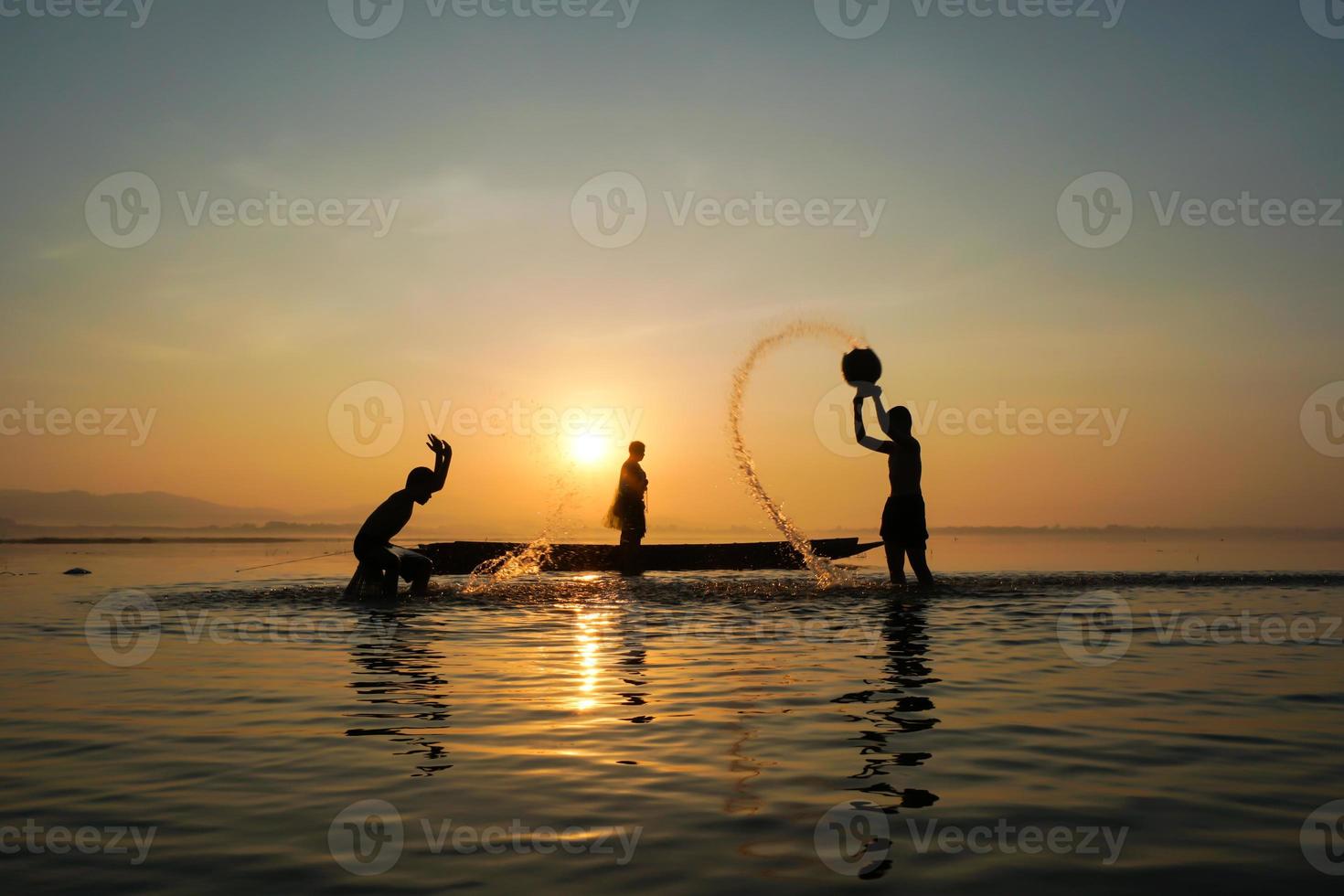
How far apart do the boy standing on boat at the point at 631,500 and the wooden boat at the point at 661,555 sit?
44.1 inches

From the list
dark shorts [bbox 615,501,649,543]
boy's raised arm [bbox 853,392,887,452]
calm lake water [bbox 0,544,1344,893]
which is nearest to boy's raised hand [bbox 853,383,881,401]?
boy's raised arm [bbox 853,392,887,452]

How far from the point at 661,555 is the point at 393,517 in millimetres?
11118

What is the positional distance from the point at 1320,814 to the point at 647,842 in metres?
3.51

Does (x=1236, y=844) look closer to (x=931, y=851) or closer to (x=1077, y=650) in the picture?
(x=931, y=851)

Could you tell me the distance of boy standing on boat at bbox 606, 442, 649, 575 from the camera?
81.9ft

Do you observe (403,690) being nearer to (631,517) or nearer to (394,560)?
(394,560)

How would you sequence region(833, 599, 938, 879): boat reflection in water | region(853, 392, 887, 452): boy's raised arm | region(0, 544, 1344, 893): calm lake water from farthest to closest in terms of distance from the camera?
region(853, 392, 887, 452): boy's raised arm < region(833, 599, 938, 879): boat reflection in water < region(0, 544, 1344, 893): calm lake water

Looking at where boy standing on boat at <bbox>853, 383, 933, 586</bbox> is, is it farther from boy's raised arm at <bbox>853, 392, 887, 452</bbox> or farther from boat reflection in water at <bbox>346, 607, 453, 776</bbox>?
boat reflection in water at <bbox>346, 607, 453, 776</bbox>

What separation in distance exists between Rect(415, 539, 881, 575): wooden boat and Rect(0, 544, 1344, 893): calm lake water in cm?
1228

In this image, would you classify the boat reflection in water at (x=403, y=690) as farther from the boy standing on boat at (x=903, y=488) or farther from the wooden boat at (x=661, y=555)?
the wooden boat at (x=661, y=555)


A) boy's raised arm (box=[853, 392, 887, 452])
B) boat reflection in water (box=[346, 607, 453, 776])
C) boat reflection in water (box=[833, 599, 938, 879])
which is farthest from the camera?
boy's raised arm (box=[853, 392, 887, 452])

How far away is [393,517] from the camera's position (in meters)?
17.1

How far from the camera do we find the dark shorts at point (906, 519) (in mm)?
17250

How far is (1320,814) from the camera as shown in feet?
16.3
